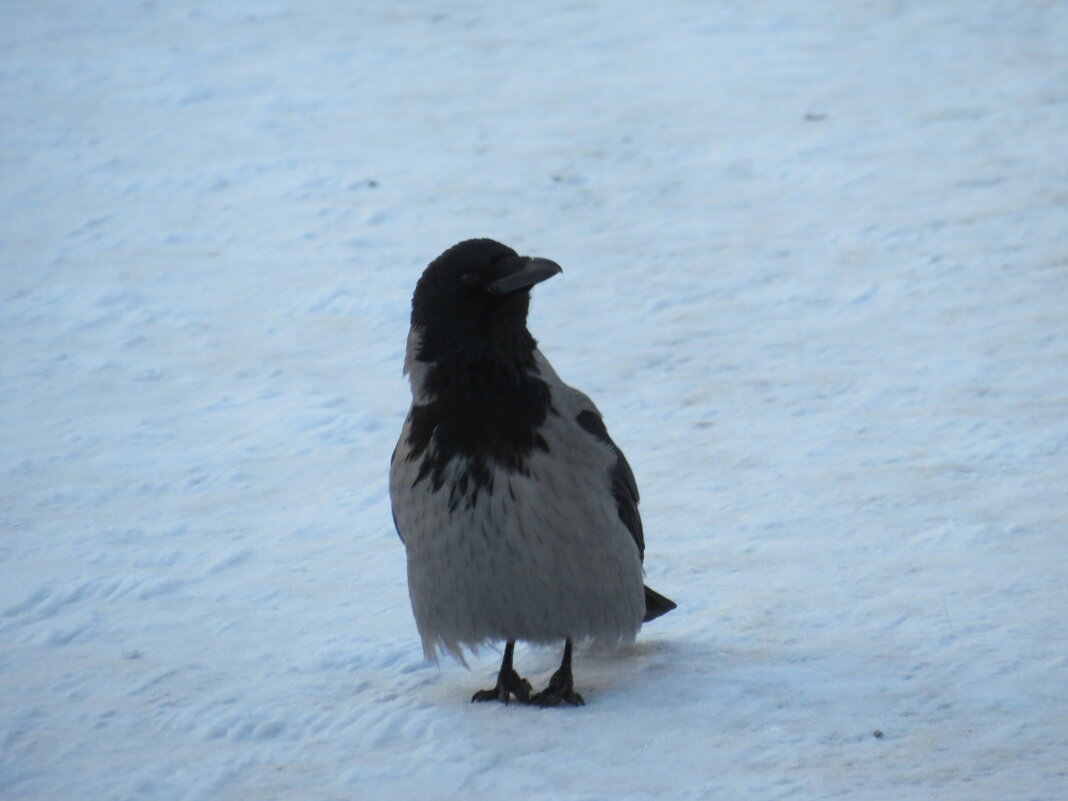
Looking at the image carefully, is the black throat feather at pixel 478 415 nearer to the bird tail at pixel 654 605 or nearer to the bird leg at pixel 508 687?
the bird leg at pixel 508 687

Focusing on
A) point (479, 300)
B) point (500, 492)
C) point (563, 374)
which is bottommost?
point (563, 374)

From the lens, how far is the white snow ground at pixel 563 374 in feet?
13.7

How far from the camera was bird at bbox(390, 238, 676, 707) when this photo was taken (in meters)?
4.36

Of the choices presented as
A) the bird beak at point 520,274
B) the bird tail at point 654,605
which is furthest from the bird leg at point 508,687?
the bird beak at point 520,274

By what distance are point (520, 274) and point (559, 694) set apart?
1282 mm

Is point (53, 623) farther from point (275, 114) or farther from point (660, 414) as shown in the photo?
point (275, 114)

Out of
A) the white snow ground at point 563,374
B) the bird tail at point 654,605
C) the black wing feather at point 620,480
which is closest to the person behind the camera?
the white snow ground at point 563,374

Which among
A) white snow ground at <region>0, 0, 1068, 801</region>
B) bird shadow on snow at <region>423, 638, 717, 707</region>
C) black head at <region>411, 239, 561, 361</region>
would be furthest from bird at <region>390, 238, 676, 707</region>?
white snow ground at <region>0, 0, 1068, 801</region>

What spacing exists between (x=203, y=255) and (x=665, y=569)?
4631 millimetres

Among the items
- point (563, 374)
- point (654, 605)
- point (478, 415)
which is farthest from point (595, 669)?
point (563, 374)

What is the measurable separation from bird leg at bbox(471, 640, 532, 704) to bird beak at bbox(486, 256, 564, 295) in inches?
43.3

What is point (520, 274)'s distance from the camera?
4.42m

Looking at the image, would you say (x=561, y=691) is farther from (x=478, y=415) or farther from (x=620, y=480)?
(x=478, y=415)

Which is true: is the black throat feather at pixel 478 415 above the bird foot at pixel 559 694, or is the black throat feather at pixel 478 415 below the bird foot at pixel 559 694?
Answer: above
